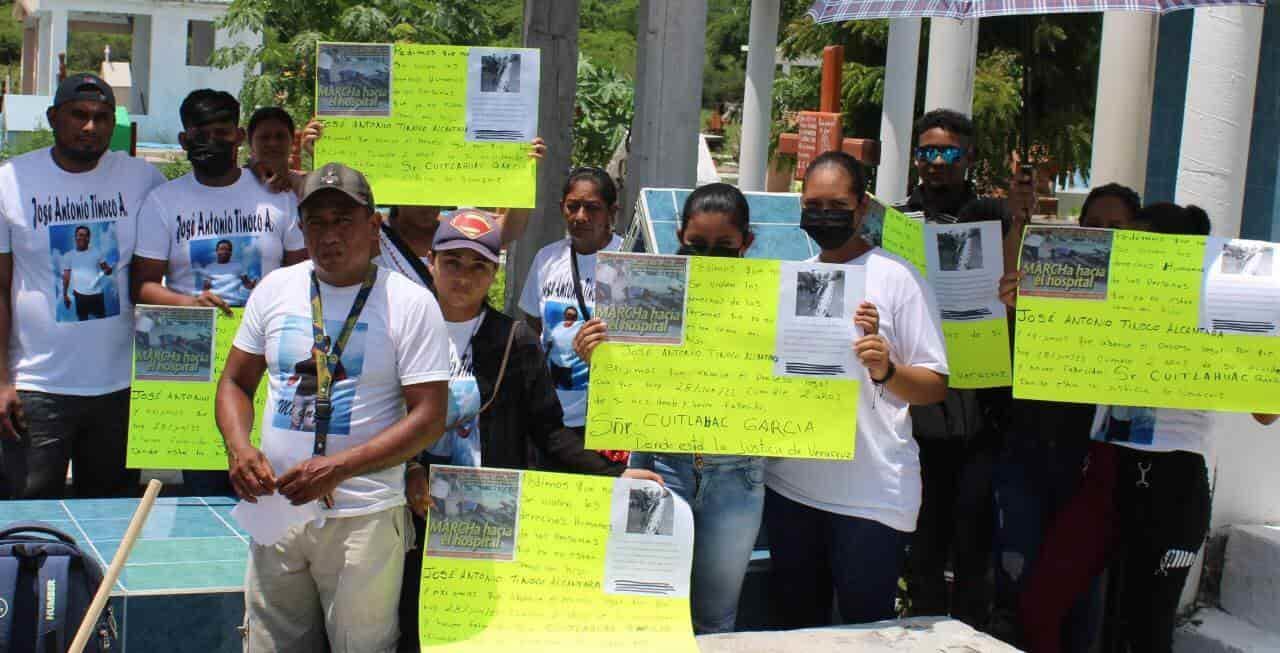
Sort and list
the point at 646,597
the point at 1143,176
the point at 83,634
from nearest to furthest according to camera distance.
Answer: the point at 83,634 < the point at 646,597 < the point at 1143,176

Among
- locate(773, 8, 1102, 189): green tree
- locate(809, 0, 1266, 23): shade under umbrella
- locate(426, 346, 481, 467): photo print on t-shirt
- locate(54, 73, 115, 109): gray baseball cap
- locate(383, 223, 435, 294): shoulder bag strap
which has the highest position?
locate(773, 8, 1102, 189): green tree

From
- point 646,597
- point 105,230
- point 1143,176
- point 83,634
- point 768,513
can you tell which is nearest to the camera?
point 83,634

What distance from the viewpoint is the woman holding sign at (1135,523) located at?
4.91 metres

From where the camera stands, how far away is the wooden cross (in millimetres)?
13867

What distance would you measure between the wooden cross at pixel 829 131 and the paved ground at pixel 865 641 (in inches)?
346

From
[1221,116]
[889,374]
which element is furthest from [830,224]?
[1221,116]

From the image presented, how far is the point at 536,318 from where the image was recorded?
549 cm

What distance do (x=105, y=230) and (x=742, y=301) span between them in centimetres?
236

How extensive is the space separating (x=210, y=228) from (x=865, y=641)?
2.69 metres

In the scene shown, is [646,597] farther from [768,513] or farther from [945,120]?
[945,120]

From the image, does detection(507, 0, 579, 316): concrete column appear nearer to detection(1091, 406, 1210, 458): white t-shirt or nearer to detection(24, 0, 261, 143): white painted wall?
detection(1091, 406, 1210, 458): white t-shirt

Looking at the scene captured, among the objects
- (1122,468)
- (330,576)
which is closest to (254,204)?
(330,576)

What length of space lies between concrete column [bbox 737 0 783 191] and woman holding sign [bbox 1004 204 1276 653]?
29.6 ft

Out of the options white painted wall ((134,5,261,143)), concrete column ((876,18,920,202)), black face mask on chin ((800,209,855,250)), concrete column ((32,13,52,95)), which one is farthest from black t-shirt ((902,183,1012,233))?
concrete column ((32,13,52,95))
